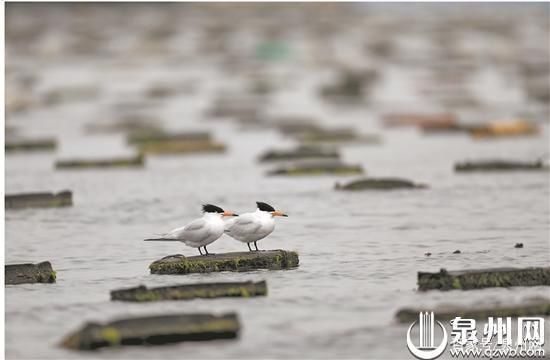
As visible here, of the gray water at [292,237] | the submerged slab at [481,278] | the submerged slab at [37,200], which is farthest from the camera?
the submerged slab at [37,200]

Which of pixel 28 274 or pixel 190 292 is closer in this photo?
pixel 190 292

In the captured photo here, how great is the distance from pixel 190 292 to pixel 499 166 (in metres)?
13.3

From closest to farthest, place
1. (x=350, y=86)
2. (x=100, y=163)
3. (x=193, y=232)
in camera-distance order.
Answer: (x=193, y=232) < (x=100, y=163) < (x=350, y=86)

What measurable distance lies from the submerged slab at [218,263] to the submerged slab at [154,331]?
2.67m

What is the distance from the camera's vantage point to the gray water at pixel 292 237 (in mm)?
13828

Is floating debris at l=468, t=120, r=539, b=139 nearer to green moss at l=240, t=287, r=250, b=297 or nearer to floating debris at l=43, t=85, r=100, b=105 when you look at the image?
green moss at l=240, t=287, r=250, b=297

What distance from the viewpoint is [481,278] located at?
14992 mm

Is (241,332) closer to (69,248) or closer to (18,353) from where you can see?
(18,353)

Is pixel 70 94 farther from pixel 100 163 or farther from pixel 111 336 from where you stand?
pixel 111 336

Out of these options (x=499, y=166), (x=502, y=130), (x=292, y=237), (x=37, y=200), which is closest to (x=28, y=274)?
(x=292, y=237)

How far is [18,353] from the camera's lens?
1311 centimetres

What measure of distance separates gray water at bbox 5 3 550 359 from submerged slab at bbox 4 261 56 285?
169 millimetres

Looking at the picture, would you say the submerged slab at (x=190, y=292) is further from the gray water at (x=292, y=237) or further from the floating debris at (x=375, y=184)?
the floating debris at (x=375, y=184)

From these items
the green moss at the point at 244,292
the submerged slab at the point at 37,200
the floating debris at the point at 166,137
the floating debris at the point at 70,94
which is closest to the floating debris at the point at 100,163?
the floating debris at the point at 166,137
